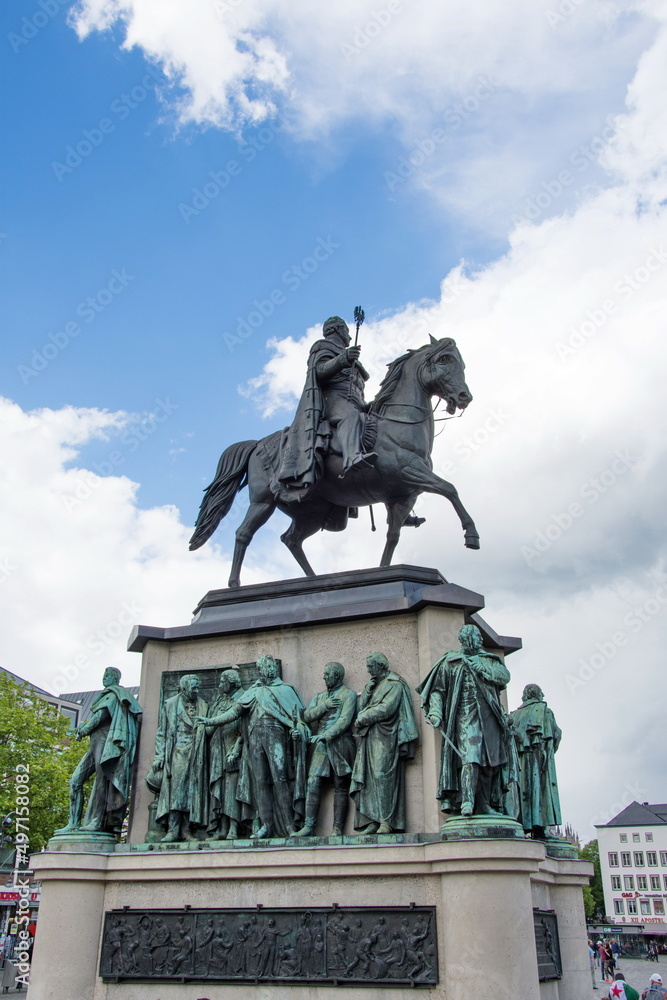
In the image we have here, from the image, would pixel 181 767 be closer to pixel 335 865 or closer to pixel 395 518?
pixel 335 865

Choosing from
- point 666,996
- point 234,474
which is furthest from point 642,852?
point 234,474

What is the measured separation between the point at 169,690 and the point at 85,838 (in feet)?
6.43

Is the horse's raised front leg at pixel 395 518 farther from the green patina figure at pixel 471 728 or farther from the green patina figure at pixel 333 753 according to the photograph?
the green patina figure at pixel 471 728

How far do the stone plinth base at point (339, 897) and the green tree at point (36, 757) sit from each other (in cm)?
1878

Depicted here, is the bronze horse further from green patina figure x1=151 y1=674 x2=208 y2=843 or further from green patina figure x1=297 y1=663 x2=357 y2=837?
green patina figure x1=297 y1=663 x2=357 y2=837

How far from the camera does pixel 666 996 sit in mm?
16109

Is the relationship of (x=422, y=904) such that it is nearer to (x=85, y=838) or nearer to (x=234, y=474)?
(x=85, y=838)

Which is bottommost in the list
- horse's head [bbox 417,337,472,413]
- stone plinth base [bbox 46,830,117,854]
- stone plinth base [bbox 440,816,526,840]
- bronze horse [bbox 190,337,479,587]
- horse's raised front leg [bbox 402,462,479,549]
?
stone plinth base [bbox 440,816,526,840]

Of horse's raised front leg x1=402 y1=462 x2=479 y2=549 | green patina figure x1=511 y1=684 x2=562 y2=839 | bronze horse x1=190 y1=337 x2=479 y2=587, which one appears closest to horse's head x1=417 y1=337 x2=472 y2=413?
bronze horse x1=190 y1=337 x2=479 y2=587

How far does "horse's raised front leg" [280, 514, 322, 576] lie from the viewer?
14.0m

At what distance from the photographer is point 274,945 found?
30.7 ft

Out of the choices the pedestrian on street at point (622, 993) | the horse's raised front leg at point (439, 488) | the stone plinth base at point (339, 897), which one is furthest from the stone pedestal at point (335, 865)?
the pedestrian on street at point (622, 993)

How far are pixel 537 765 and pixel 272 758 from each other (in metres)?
3.56

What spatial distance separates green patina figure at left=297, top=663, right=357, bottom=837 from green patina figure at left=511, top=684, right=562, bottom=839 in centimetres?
240
